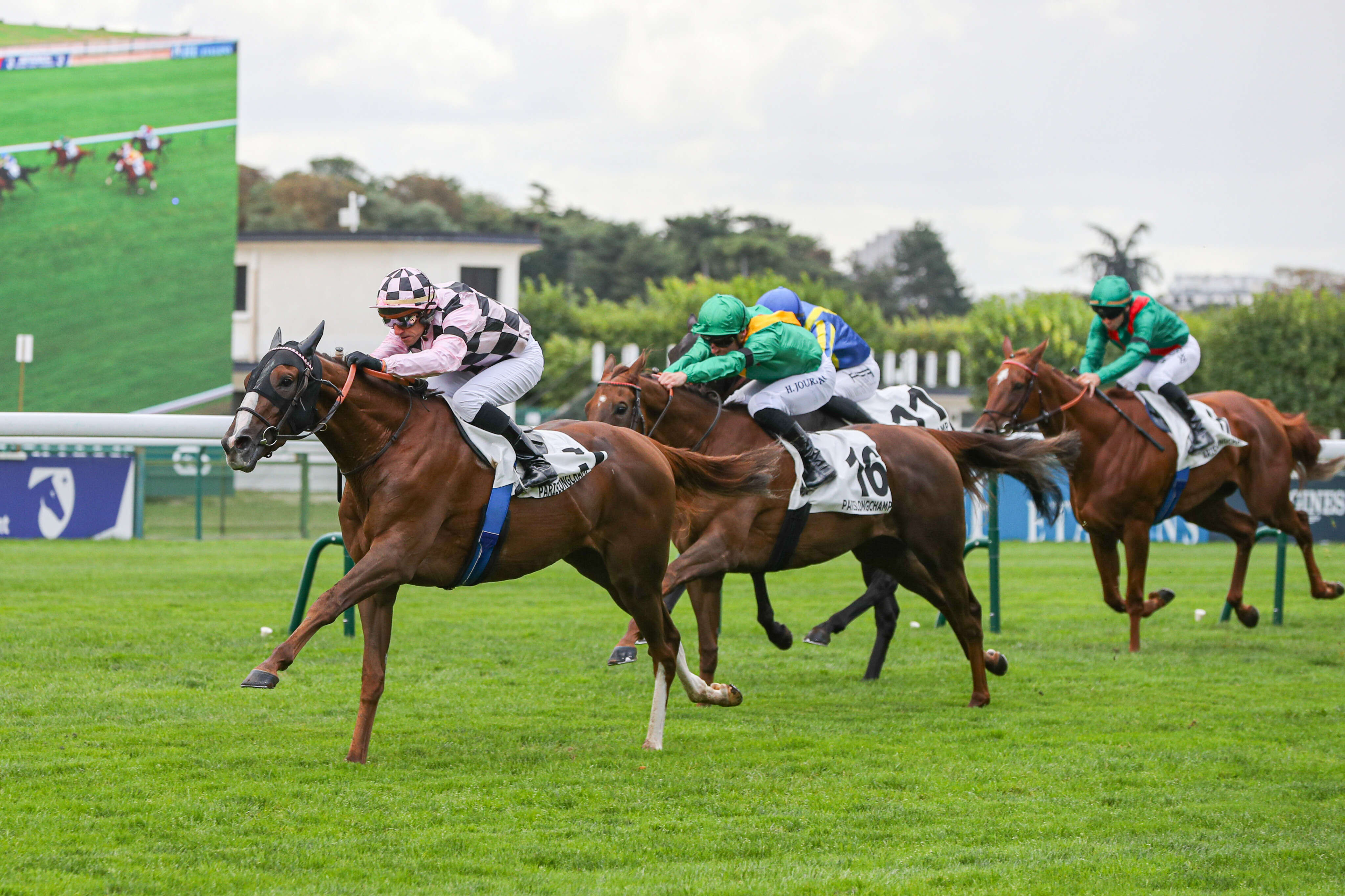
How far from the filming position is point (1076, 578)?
1420 centimetres

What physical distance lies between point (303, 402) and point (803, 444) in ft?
8.42

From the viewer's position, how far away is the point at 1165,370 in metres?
9.70

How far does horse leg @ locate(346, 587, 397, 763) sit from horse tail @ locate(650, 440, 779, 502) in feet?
4.67

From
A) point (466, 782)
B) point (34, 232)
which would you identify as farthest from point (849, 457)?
point (34, 232)

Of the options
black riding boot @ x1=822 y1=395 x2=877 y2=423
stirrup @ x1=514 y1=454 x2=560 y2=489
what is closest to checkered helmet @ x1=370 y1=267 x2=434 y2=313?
stirrup @ x1=514 y1=454 x2=560 y2=489

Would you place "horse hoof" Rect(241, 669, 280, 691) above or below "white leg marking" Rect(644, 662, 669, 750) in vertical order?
above

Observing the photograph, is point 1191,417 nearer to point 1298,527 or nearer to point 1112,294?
point 1112,294

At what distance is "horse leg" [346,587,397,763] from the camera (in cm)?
537

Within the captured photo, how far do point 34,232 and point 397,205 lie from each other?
27.7 metres

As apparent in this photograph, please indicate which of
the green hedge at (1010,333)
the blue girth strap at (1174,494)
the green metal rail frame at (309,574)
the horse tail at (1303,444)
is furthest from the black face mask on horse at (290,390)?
the green hedge at (1010,333)

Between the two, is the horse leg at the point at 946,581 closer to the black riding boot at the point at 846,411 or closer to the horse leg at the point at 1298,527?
the black riding boot at the point at 846,411

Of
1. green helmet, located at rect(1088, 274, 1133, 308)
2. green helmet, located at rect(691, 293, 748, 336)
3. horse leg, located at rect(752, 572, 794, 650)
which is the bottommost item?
horse leg, located at rect(752, 572, 794, 650)

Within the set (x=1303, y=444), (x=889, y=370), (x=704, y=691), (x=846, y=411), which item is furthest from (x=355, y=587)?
(x=889, y=370)

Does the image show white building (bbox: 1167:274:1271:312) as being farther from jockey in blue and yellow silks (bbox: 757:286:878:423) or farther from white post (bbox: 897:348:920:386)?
jockey in blue and yellow silks (bbox: 757:286:878:423)
